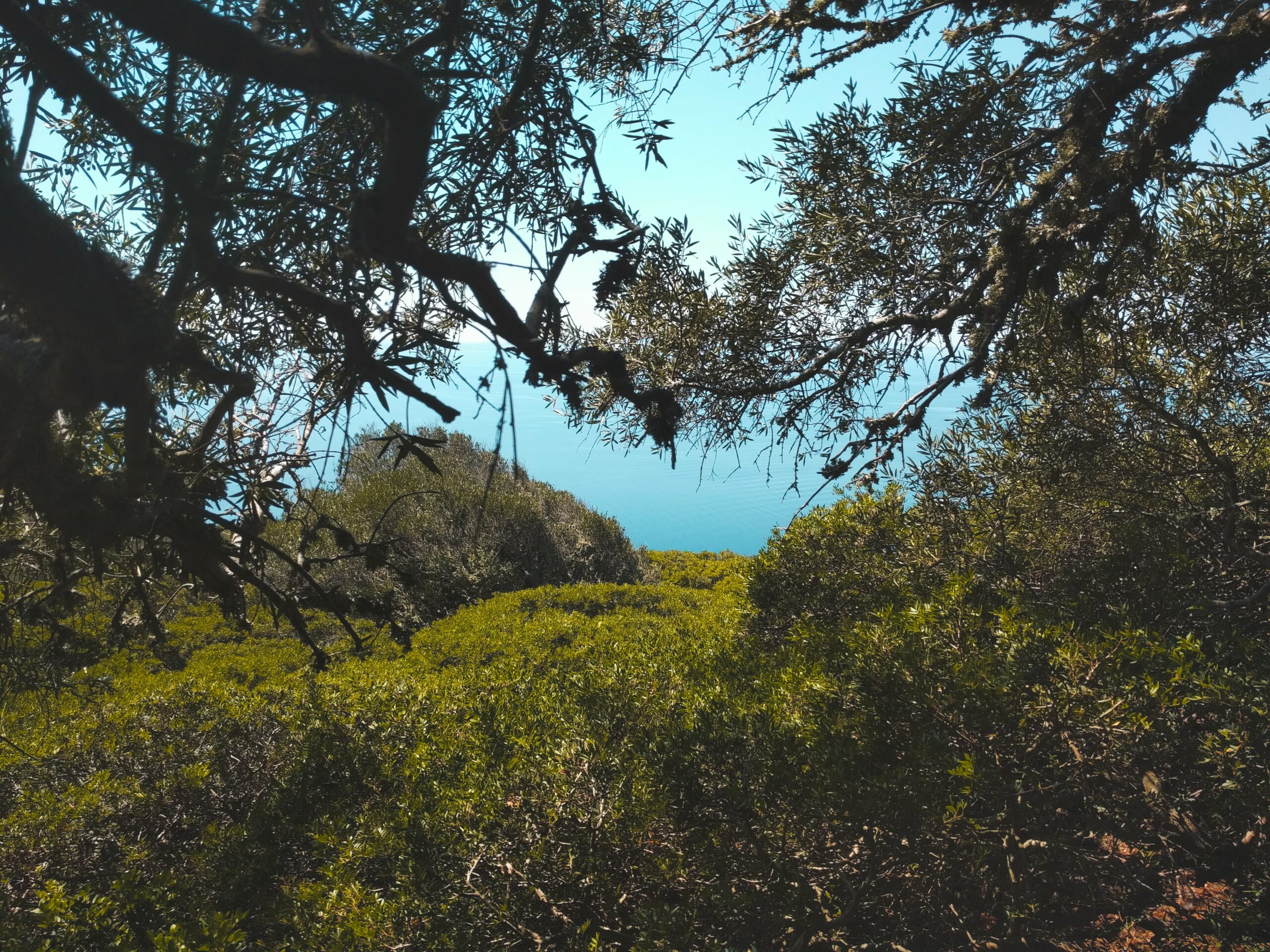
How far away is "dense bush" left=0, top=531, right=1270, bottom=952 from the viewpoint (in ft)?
9.58

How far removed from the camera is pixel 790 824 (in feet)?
10.8

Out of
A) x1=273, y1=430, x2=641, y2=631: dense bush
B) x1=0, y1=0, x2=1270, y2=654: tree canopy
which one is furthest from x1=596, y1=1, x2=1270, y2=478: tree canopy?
x1=273, y1=430, x2=641, y2=631: dense bush

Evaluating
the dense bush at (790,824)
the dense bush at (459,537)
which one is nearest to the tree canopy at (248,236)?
the dense bush at (790,824)

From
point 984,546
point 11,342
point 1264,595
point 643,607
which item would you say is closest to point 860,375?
point 984,546

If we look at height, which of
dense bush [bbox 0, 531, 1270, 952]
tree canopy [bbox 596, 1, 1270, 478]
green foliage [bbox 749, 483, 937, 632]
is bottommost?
dense bush [bbox 0, 531, 1270, 952]

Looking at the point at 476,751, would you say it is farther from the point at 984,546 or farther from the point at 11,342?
the point at 984,546

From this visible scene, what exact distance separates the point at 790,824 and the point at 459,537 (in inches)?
491

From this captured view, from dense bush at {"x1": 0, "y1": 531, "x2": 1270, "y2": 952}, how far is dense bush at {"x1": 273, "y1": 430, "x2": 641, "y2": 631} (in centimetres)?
740

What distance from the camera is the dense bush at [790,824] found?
9.58 ft

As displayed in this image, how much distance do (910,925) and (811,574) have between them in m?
3.01

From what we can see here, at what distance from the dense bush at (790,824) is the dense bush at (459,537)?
24.3 ft

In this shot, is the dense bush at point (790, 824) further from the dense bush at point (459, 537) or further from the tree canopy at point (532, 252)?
the dense bush at point (459, 537)

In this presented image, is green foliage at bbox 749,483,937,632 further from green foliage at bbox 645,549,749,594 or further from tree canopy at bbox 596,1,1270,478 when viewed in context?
green foliage at bbox 645,549,749,594

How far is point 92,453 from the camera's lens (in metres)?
3.95
